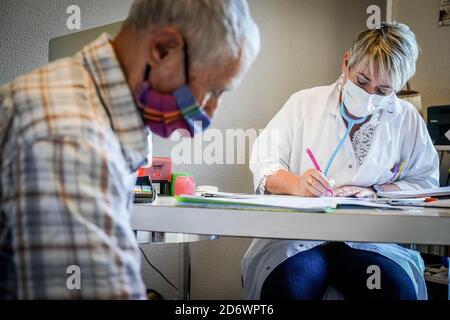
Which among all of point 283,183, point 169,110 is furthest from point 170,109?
point 283,183

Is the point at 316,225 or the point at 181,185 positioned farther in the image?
the point at 181,185

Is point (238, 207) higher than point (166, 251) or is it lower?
higher

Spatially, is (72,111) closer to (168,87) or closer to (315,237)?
(168,87)

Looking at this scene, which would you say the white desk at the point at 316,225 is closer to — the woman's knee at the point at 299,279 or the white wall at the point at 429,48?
the woman's knee at the point at 299,279

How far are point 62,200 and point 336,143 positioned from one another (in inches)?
43.6

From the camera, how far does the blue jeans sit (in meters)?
1.03

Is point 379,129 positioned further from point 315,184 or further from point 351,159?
point 315,184

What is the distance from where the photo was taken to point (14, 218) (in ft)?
1.41

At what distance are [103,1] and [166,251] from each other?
1022 millimetres

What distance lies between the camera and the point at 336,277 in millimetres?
1104

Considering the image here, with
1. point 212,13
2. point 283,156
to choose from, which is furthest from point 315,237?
point 283,156

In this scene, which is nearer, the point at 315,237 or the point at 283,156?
the point at 315,237

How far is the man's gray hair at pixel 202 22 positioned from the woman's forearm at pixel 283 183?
0.70 metres

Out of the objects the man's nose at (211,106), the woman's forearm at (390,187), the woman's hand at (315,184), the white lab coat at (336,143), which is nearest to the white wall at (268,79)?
the white lab coat at (336,143)
